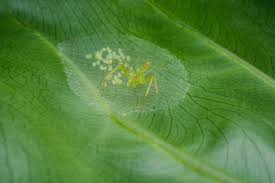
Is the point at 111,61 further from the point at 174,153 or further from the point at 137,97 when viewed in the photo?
the point at 174,153

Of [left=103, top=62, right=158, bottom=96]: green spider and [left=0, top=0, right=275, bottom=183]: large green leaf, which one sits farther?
[left=103, top=62, right=158, bottom=96]: green spider

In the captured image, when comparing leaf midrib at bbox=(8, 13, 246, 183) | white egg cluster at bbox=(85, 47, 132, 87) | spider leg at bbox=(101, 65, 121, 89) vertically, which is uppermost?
white egg cluster at bbox=(85, 47, 132, 87)

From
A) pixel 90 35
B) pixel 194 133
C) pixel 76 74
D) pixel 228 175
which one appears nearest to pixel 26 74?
pixel 76 74

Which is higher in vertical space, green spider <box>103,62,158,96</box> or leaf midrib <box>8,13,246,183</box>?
green spider <box>103,62,158,96</box>

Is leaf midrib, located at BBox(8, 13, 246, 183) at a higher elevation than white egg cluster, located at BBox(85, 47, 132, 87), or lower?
lower

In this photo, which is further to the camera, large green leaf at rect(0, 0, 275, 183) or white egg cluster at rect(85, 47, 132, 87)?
white egg cluster at rect(85, 47, 132, 87)
